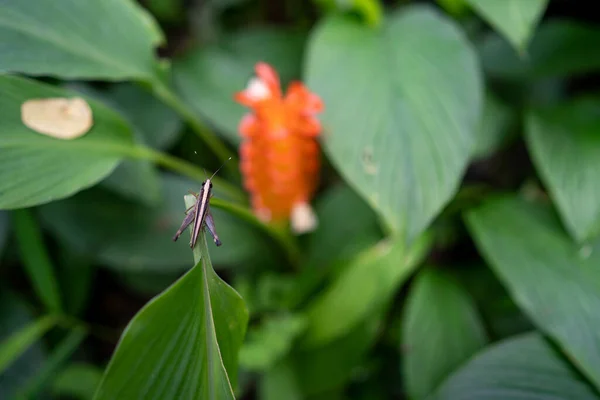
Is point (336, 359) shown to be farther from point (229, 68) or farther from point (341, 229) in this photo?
point (229, 68)

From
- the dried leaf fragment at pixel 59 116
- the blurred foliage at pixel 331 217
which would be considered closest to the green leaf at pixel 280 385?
the blurred foliage at pixel 331 217

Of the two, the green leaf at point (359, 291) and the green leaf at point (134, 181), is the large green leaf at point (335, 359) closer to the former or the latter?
the green leaf at point (359, 291)

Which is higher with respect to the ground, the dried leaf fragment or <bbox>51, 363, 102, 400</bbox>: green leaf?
the dried leaf fragment

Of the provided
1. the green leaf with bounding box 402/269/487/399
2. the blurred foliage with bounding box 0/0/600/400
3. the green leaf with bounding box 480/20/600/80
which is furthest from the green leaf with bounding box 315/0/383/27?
the green leaf with bounding box 402/269/487/399

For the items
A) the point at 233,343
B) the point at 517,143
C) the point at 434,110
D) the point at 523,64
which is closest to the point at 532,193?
the point at 517,143

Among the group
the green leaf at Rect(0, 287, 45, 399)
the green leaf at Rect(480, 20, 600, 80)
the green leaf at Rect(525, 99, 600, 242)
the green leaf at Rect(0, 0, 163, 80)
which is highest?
the green leaf at Rect(0, 0, 163, 80)

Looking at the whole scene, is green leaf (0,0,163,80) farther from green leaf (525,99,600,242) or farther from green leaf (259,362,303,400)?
green leaf (525,99,600,242)
